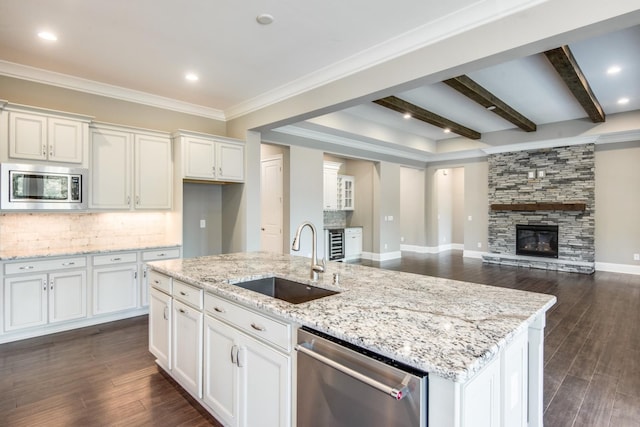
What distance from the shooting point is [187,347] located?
232cm

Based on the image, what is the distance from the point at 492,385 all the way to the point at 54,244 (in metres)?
4.65

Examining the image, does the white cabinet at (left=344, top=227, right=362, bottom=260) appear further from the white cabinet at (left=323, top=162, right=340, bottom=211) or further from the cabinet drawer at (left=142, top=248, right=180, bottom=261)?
the cabinet drawer at (left=142, top=248, right=180, bottom=261)

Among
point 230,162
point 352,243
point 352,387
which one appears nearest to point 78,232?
point 230,162

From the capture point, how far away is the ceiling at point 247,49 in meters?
2.64

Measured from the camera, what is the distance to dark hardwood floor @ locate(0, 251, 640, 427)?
221 cm

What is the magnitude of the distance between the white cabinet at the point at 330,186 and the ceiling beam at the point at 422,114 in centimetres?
243

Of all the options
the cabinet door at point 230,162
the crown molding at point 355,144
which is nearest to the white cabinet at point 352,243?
the crown molding at point 355,144

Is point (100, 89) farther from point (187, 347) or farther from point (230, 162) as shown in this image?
point (187, 347)

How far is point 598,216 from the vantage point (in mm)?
7051

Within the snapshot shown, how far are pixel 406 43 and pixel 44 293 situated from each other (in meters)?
4.44

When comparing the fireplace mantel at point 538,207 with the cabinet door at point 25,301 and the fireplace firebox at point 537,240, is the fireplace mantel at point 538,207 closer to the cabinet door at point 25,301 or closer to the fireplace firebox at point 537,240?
the fireplace firebox at point 537,240

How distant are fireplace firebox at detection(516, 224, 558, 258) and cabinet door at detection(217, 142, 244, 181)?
665 cm

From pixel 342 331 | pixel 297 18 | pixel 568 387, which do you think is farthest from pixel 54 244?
pixel 568 387

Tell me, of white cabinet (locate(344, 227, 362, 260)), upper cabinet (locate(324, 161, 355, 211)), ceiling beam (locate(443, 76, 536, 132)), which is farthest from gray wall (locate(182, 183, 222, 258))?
ceiling beam (locate(443, 76, 536, 132))
